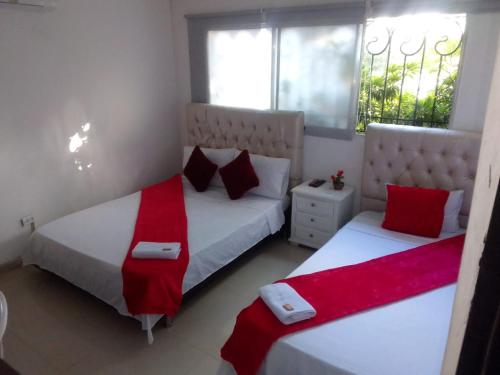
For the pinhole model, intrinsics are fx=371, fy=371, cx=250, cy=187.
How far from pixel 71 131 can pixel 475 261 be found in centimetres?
369

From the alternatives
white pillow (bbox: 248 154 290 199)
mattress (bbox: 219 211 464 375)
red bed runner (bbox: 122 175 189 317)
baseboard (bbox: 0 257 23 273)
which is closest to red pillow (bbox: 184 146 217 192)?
white pillow (bbox: 248 154 290 199)

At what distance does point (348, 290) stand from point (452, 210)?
128cm

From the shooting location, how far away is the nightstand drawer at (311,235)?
3.38 metres

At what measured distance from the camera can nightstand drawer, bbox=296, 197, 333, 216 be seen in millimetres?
3266

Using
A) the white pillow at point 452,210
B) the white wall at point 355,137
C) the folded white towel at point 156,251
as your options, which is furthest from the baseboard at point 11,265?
the white pillow at point 452,210

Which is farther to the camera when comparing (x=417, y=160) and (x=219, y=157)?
(x=219, y=157)

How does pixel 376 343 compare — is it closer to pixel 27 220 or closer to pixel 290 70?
pixel 290 70

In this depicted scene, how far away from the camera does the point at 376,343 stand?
5.71 feet

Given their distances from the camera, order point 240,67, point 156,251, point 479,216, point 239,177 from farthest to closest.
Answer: point 240,67 → point 239,177 → point 156,251 → point 479,216

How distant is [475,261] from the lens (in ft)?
1.38

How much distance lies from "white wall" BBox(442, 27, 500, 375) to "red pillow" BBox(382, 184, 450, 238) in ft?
8.36

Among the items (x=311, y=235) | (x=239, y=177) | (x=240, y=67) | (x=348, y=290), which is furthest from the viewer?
(x=240, y=67)

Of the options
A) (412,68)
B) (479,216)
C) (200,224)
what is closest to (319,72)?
(412,68)

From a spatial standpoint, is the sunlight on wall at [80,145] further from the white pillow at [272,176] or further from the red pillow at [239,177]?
the white pillow at [272,176]
